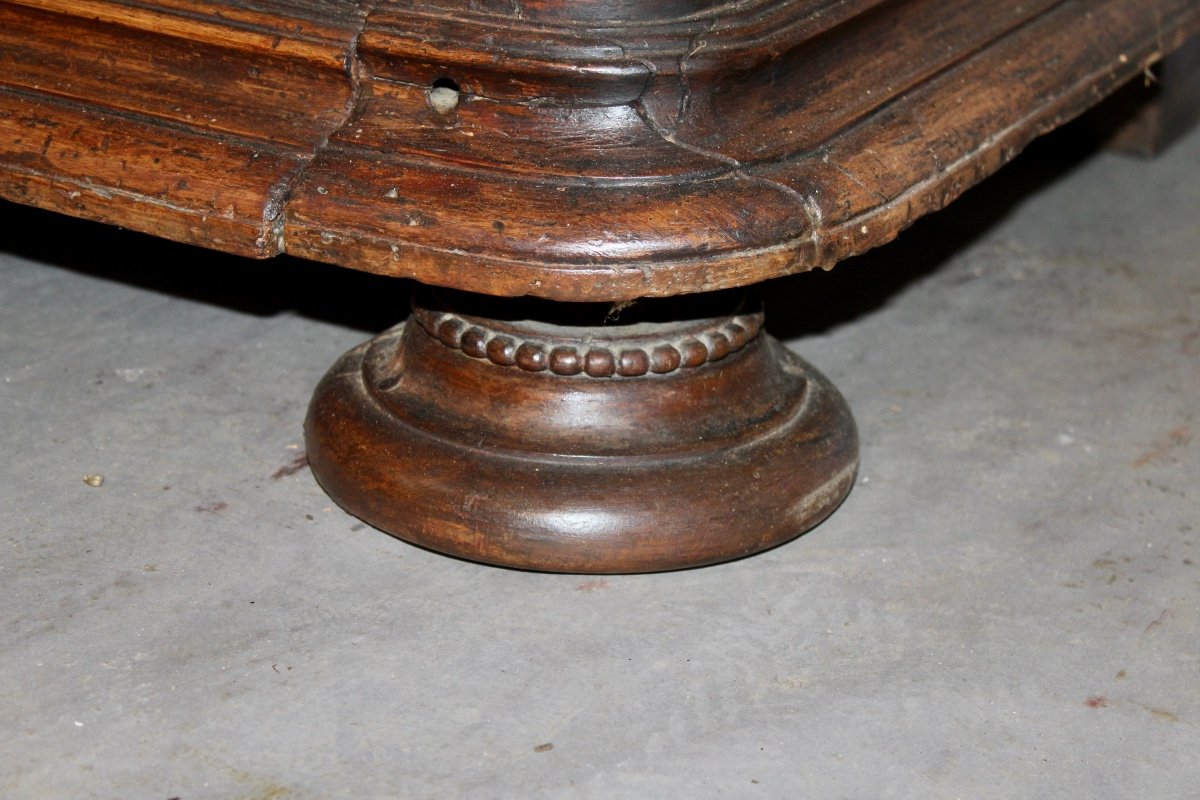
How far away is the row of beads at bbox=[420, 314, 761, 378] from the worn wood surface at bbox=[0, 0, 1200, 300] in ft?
0.66

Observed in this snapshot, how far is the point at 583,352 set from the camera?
1.81 metres

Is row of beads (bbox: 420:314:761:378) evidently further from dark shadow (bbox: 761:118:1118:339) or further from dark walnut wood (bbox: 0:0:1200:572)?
dark shadow (bbox: 761:118:1118:339)

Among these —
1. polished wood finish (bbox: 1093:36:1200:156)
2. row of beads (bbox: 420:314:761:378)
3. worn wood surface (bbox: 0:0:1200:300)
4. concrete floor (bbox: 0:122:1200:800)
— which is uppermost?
worn wood surface (bbox: 0:0:1200:300)

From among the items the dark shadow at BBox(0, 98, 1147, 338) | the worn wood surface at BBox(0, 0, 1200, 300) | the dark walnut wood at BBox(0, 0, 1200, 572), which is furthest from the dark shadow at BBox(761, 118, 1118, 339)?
the worn wood surface at BBox(0, 0, 1200, 300)

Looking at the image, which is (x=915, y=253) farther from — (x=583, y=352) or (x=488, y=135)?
(x=488, y=135)

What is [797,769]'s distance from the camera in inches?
60.4

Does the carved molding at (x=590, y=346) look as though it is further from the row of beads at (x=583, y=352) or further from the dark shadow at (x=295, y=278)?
the dark shadow at (x=295, y=278)

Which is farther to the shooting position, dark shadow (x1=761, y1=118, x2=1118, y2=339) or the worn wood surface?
dark shadow (x1=761, y1=118, x2=1118, y2=339)

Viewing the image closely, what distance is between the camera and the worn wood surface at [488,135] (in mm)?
1606

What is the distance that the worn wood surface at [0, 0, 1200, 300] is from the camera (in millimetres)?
1606

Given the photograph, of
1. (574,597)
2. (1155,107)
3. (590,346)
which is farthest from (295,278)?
(1155,107)

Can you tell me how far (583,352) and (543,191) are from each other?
25 centimetres

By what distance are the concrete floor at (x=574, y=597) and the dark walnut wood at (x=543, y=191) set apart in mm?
102

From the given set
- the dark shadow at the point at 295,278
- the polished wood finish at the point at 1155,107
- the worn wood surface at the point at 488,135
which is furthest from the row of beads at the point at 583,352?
the polished wood finish at the point at 1155,107
